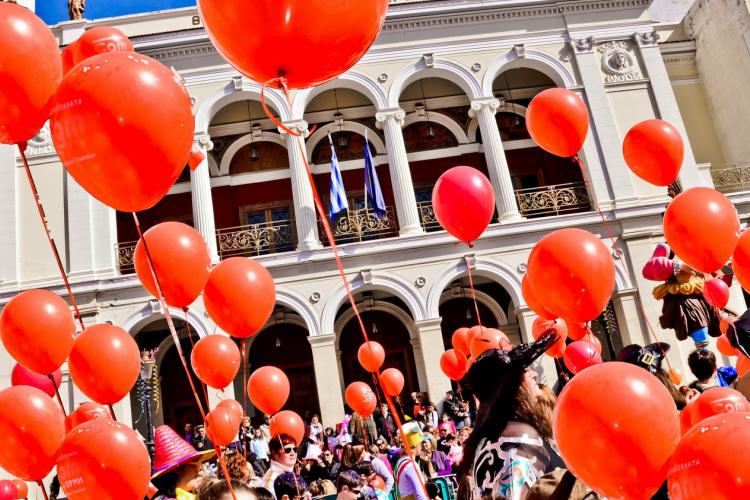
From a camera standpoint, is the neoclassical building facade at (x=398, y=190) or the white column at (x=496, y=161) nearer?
the neoclassical building facade at (x=398, y=190)

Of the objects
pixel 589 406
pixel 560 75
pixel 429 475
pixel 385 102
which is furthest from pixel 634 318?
pixel 589 406

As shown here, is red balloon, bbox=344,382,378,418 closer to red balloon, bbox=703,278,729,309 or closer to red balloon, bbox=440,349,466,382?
red balloon, bbox=440,349,466,382

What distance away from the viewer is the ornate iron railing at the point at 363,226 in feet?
51.3

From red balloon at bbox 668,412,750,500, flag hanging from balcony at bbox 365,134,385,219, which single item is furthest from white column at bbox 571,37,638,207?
red balloon at bbox 668,412,750,500

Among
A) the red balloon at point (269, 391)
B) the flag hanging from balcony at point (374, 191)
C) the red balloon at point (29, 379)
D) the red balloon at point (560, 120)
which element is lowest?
the red balloon at point (269, 391)

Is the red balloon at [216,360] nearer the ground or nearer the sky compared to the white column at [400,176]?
nearer the ground

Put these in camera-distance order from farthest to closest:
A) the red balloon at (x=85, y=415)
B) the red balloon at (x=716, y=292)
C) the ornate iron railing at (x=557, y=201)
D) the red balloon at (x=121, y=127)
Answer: the ornate iron railing at (x=557, y=201) < the red balloon at (x=716, y=292) < the red balloon at (x=85, y=415) < the red balloon at (x=121, y=127)

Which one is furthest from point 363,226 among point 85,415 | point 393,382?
point 85,415

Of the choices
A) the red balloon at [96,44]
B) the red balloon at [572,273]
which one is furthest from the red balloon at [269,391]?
the red balloon at [96,44]

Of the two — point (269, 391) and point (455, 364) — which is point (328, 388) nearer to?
point (455, 364)

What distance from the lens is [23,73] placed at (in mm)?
3271

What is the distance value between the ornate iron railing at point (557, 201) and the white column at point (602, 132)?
66 centimetres

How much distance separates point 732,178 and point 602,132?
14.7 ft

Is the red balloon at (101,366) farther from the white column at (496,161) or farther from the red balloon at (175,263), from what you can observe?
the white column at (496,161)
